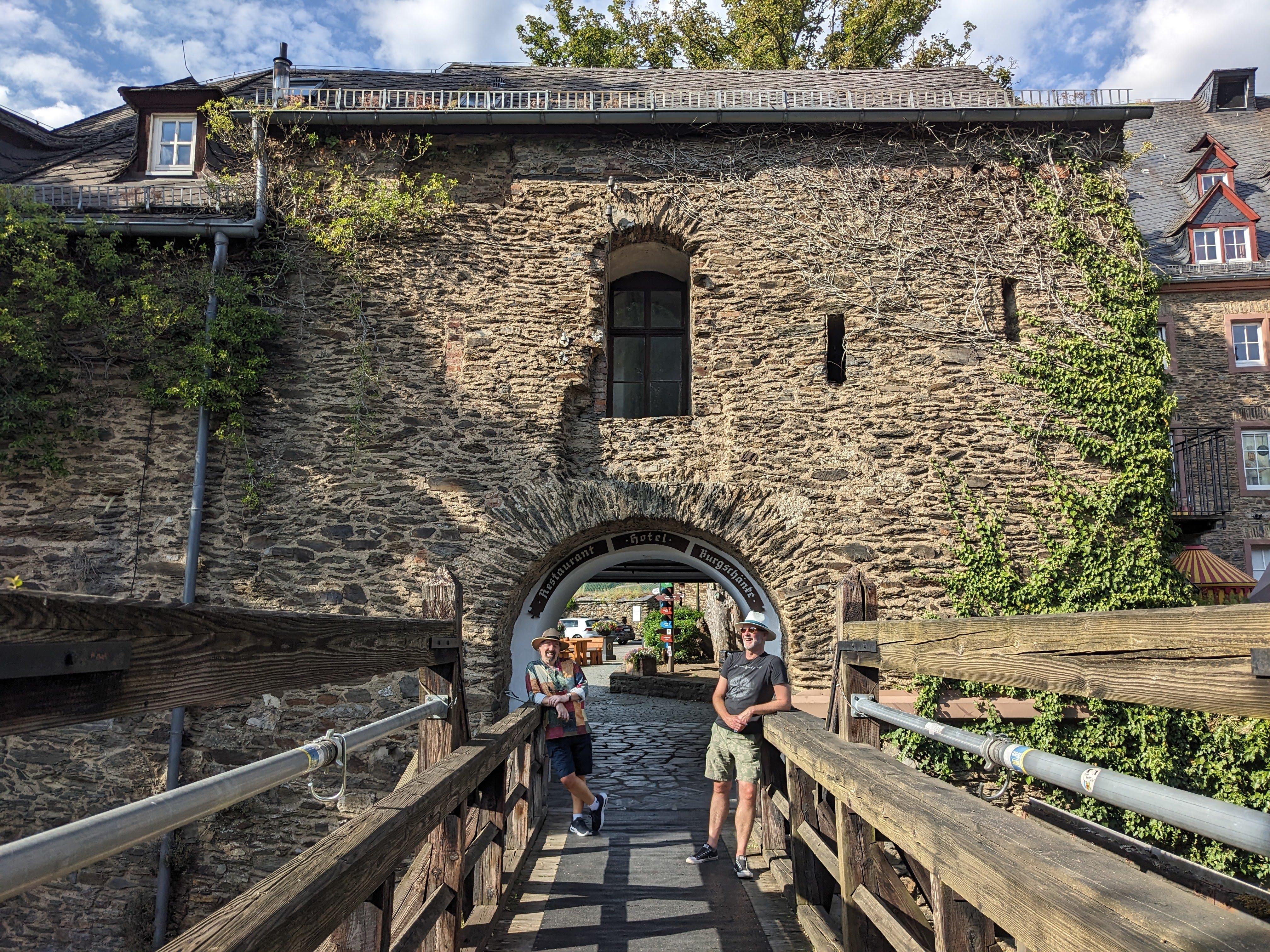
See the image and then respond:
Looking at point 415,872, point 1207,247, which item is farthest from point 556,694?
point 1207,247

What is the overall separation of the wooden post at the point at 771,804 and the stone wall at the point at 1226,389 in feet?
50.8

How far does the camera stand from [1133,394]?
30.0 ft

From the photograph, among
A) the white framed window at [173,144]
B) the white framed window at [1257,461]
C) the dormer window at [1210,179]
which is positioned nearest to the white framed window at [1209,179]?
the dormer window at [1210,179]

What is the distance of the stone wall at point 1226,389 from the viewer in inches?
683

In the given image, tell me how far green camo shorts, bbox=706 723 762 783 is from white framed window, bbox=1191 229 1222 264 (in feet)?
57.1

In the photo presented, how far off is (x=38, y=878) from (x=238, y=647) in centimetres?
70

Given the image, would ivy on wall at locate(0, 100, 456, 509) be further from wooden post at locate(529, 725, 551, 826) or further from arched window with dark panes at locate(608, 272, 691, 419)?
wooden post at locate(529, 725, 551, 826)

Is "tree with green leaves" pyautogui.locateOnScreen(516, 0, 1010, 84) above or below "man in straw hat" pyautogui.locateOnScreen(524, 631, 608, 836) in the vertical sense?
above

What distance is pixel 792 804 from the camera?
464cm

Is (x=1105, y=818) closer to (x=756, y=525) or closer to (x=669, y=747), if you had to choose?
(x=756, y=525)

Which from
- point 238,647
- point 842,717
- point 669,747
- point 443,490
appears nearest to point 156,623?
point 238,647

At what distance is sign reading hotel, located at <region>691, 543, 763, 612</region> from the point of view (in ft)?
31.4

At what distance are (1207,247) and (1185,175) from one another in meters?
2.93

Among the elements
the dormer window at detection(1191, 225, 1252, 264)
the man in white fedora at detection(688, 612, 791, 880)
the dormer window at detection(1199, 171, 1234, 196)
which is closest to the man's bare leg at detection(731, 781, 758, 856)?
the man in white fedora at detection(688, 612, 791, 880)
